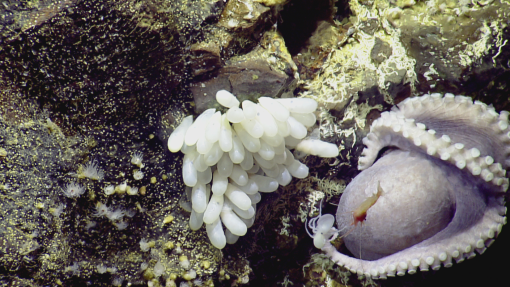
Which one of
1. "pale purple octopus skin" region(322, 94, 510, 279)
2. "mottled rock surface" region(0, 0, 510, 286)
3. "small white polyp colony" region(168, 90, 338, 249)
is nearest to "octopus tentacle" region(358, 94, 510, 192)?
"pale purple octopus skin" region(322, 94, 510, 279)

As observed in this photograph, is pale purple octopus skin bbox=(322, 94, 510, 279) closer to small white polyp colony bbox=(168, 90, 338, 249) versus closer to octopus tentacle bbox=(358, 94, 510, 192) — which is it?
octopus tentacle bbox=(358, 94, 510, 192)

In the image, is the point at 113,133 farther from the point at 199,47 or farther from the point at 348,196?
the point at 348,196

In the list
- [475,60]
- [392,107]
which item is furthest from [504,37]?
[392,107]

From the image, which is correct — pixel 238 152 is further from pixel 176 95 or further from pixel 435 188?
pixel 435 188

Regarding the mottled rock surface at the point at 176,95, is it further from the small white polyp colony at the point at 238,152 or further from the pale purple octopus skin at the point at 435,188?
the pale purple octopus skin at the point at 435,188

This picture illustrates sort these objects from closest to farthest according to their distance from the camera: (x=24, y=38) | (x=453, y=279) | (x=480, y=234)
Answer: (x=24, y=38) → (x=480, y=234) → (x=453, y=279)

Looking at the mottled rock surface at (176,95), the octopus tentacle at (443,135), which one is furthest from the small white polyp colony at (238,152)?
the octopus tentacle at (443,135)
